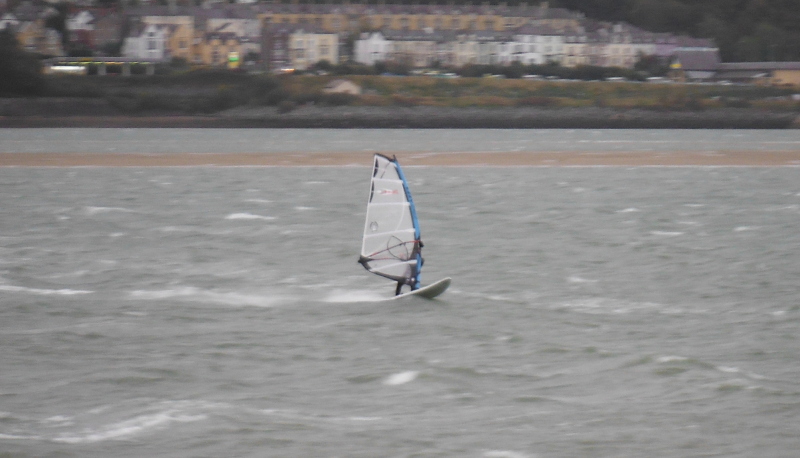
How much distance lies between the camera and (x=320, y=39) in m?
139

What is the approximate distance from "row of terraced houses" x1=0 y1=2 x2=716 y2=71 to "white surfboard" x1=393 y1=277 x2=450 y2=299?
374ft

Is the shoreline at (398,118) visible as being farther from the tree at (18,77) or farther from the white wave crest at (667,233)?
the white wave crest at (667,233)

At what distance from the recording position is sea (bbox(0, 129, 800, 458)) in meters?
8.33

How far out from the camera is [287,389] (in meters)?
9.46

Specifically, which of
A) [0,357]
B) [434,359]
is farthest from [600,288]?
[0,357]

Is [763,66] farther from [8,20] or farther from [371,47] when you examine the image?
[8,20]

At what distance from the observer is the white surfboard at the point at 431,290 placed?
1328cm

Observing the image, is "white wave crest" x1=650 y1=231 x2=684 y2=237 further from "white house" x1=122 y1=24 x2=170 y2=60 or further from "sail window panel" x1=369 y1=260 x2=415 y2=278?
"white house" x1=122 y1=24 x2=170 y2=60

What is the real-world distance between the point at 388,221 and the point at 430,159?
90.2 ft

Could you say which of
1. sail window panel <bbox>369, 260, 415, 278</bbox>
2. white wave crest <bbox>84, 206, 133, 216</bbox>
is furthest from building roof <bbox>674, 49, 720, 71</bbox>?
sail window panel <bbox>369, 260, 415, 278</bbox>

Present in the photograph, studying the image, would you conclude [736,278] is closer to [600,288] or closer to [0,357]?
[600,288]

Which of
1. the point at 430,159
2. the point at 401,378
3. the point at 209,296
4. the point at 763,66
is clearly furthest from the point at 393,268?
the point at 763,66

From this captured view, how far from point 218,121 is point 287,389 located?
72126mm

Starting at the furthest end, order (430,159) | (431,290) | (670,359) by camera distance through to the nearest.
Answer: (430,159) → (431,290) → (670,359)
